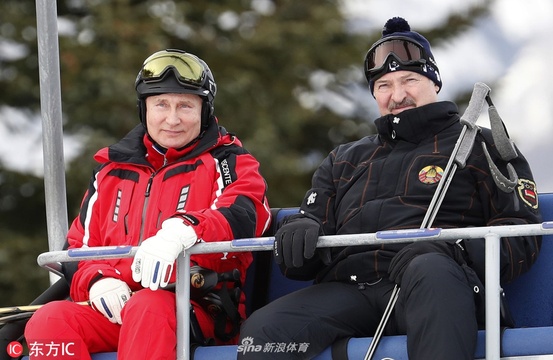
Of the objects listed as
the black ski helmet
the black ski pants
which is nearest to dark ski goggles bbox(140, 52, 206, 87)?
the black ski helmet

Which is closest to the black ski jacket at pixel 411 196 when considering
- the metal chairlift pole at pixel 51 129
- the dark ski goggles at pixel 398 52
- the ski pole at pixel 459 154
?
the ski pole at pixel 459 154

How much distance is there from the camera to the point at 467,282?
4266 millimetres

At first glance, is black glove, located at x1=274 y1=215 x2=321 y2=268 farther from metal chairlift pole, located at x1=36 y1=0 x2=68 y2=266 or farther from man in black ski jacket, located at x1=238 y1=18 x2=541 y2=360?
metal chairlift pole, located at x1=36 y1=0 x2=68 y2=266

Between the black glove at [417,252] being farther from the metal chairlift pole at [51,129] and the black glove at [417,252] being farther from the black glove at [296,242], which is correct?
the metal chairlift pole at [51,129]

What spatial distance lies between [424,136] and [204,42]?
999 centimetres

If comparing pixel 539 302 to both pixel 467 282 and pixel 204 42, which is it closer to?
pixel 467 282

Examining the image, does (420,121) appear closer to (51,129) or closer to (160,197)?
(160,197)

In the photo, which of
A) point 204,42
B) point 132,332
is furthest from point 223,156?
point 204,42

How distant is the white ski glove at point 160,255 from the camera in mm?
4434

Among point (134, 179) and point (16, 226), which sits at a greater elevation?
point (16, 226)

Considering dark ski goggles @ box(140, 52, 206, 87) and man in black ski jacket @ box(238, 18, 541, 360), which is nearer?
man in black ski jacket @ box(238, 18, 541, 360)

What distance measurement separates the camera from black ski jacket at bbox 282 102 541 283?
15.1 feet

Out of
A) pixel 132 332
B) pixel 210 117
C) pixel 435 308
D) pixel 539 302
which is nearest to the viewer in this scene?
pixel 435 308

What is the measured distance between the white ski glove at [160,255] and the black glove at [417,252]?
0.74 m
